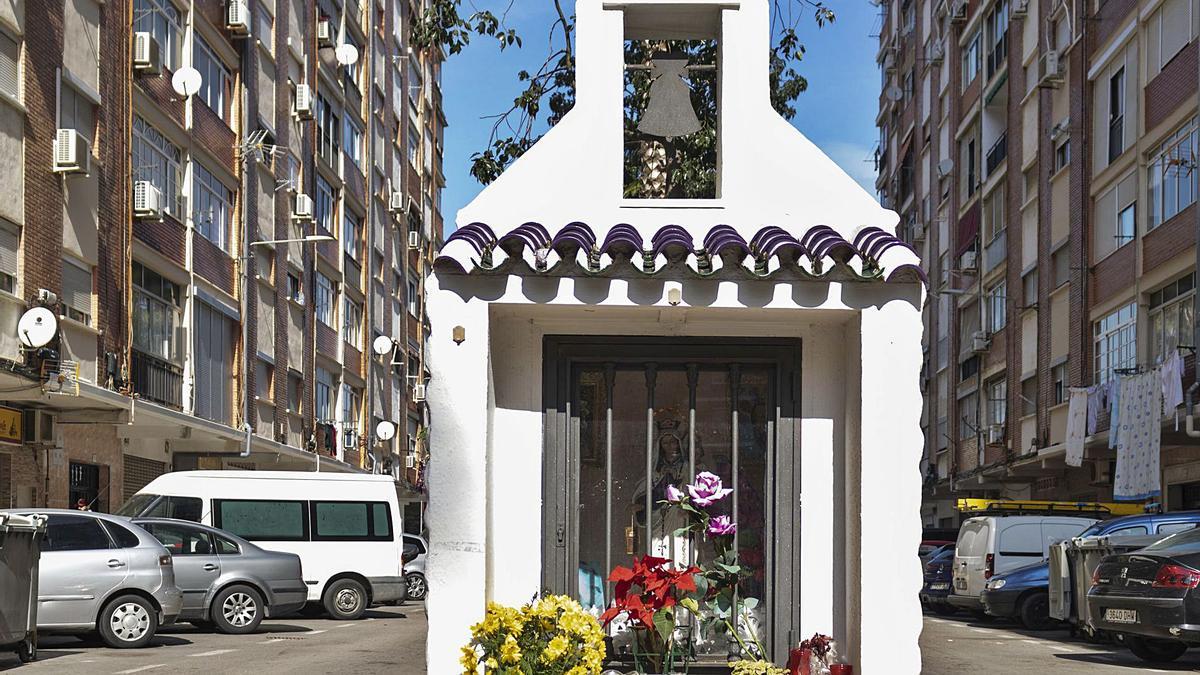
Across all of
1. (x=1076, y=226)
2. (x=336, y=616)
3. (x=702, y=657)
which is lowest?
(x=336, y=616)

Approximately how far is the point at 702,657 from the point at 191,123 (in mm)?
25626

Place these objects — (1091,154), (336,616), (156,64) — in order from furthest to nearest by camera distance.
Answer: (1091,154) < (156,64) < (336,616)

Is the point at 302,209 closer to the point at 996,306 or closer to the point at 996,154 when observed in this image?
the point at 996,154

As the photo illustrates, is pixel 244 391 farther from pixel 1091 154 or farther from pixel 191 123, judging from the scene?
pixel 1091 154

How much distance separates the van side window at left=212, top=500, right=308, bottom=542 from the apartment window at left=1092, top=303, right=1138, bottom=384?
639 inches

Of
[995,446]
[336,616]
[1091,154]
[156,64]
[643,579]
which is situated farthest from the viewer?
[995,446]

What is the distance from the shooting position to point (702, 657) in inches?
310

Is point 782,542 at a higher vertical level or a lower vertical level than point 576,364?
lower

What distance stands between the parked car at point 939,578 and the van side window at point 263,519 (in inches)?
471

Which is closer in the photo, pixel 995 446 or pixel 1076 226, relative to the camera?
pixel 1076 226

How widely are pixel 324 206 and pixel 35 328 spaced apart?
22.4 metres

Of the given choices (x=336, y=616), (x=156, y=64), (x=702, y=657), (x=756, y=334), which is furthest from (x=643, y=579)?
(x=156, y=64)

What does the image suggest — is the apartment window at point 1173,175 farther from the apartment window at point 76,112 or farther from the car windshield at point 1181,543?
the apartment window at point 76,112

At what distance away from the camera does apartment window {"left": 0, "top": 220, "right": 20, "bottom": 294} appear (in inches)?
893
